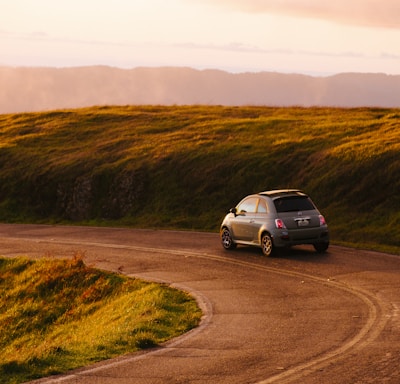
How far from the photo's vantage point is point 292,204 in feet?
83.5

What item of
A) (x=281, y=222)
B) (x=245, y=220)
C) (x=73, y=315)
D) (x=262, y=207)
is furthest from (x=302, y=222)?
(x=73, y=315)

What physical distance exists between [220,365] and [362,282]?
8.73 m

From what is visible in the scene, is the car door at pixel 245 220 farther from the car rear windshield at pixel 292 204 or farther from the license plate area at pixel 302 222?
the license plate area at pixel 302 222

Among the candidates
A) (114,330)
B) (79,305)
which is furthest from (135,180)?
(114,330)

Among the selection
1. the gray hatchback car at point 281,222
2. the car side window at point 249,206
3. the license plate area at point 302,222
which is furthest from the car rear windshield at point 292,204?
the car side window at point 249,206

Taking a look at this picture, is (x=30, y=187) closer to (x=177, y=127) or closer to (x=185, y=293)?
(x=177, y=127)

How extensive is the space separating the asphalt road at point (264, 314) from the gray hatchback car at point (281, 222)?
479mm

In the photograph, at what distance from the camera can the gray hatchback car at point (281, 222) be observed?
82.0 feet

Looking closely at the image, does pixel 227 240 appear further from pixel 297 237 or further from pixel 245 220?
pixel 297 237

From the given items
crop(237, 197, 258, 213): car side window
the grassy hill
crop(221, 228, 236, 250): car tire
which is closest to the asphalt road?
crop(221, 228, 236, 250): car tire

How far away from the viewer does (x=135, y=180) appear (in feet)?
145

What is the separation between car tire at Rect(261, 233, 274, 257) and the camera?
25.3m

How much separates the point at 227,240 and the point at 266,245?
2.50 m

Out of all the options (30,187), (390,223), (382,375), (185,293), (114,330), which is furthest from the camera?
(30,187)
